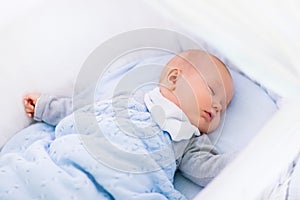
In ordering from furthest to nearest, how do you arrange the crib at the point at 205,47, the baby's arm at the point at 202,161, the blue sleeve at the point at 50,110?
the blue sleeve at the point at 50,110, the baby's arm at the point at 202,161, the crib at the point at 205,47

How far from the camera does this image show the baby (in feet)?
3.83

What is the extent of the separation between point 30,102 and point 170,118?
1.13ft

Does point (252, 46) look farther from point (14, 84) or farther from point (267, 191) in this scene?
point (14, 84)

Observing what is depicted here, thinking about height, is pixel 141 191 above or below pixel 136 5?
below

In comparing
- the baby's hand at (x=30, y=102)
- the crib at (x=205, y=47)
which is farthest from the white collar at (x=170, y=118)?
the baby's hand at (x=30, y=102)

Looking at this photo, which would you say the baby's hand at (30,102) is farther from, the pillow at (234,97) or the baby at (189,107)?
the pillow at (234,97)

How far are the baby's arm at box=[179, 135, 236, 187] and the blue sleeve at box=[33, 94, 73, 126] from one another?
0.30m

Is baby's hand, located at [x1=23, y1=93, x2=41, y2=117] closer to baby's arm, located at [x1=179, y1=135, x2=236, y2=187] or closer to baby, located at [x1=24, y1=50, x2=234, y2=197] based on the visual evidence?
baby, located at [x1=24, y1=50, x2=234, y2=197]

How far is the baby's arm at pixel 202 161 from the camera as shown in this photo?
3.76ft

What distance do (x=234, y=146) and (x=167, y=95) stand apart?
0.66ft

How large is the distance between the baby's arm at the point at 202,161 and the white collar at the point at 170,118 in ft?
0.09

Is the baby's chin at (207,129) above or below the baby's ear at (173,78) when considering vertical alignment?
below

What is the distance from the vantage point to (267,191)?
1.02 meters

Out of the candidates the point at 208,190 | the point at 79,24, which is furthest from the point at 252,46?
the point at 79,24
